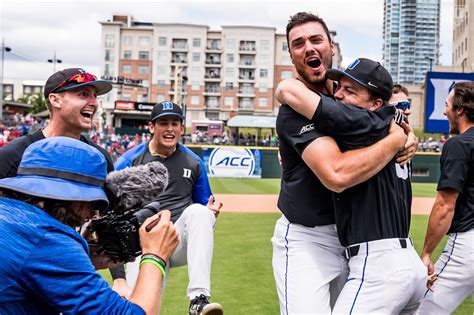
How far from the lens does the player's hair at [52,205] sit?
6.41ft

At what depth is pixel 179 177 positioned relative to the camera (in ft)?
17.8

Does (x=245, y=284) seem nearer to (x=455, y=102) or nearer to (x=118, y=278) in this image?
(x=118, y=278)

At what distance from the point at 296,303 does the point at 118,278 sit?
159 centimetres

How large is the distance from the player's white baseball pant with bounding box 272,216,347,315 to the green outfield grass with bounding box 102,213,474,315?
98.8 inches

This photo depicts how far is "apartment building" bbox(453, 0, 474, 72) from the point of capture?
72938mm

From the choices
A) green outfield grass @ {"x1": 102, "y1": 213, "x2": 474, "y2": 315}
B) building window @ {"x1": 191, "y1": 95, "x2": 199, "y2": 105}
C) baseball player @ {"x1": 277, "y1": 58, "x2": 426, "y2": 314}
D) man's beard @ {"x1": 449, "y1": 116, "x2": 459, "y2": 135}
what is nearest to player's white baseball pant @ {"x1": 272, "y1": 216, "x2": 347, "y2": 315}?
baseball player @ {"x1": 277, "y1": 58, "x2": 426, "y2": 314}

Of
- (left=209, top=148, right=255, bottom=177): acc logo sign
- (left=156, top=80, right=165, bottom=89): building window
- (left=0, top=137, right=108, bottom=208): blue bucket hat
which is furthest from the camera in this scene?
(left=156, top=80, right=165, bottom=89): building window

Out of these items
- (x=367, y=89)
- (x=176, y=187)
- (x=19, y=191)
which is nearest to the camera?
(x=19, y=191)

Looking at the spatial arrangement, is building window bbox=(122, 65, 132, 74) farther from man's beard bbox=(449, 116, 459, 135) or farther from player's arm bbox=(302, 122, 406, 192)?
player's arm bbox=(302, 122, 406, 192)

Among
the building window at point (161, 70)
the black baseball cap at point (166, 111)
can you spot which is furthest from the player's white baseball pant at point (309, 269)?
the building window at point (161, 70)

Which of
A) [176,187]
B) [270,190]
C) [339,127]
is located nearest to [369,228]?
[339,127]

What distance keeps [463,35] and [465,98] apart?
8401 cm

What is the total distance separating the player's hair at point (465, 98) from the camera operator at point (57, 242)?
9.02ft

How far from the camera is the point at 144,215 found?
233cm
